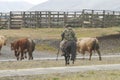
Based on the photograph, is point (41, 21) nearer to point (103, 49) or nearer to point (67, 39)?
point (103, 49)

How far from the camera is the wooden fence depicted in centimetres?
5434

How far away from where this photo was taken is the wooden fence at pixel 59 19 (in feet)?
178

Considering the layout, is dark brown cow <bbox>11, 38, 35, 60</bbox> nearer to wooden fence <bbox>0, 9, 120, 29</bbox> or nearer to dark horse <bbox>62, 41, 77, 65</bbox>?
dark horse <bbox>62, 41, 77, 65</bbox>

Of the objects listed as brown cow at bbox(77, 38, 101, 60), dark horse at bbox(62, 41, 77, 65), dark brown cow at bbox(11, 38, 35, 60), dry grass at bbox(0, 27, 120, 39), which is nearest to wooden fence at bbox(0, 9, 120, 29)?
dry grass at bbox(0, 27, 120, 39)

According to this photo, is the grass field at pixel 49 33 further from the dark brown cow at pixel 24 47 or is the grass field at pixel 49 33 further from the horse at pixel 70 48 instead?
the horse at pixel 70 48

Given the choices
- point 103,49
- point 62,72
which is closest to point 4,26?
point 103,49

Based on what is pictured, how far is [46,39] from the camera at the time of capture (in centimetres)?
4428

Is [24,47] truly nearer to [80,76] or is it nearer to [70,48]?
[70,48]

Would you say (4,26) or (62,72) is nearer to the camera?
(62,72)

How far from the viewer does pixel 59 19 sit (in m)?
54.8

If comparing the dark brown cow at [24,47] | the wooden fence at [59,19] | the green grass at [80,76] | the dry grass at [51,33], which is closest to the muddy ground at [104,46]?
the dry grass at [51,33]

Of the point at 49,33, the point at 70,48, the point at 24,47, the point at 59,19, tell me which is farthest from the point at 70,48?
the point at 59,19

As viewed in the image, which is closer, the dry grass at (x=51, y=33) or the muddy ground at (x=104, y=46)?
the muddy ground at (x=104, y=46)

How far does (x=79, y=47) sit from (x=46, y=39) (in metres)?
10.8
